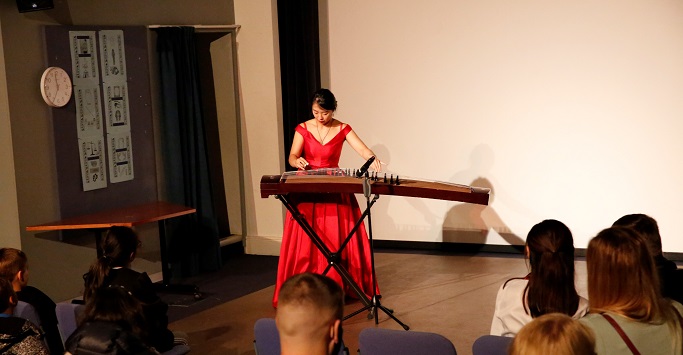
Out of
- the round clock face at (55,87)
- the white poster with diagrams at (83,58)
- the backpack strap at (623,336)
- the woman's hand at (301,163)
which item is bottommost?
the backpack strap at (623,336)

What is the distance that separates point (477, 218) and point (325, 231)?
2.39 m

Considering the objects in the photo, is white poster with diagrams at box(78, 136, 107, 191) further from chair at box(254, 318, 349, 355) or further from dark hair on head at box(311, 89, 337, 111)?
chair at box(254, 318, 349, 355)

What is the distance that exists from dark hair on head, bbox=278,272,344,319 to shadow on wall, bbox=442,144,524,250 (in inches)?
220

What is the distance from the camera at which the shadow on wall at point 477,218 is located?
7.90m

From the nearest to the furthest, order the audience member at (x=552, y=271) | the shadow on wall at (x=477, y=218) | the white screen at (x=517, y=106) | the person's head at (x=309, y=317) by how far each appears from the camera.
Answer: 1. the person's head at (x=309, y=317)
2. the audience member at (x=552, y=271)
3. the white screen at (x=517, y=106)
4. the shadow on wall at (x=477, y=218)

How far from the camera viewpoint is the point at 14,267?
4.11m

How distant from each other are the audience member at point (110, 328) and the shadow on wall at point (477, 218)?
529 centimetres

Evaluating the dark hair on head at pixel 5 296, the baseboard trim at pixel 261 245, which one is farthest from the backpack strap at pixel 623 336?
the baseboard trim at pixel 261 245

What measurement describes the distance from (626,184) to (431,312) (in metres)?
2.45

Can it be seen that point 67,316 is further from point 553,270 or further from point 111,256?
point 553,270

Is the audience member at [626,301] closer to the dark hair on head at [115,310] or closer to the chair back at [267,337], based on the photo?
the chair back at [267,337]

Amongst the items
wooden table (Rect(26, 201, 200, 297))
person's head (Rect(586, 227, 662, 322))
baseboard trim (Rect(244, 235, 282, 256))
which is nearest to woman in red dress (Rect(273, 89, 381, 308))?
wooden table (Rect(26, 201, 200, 297))

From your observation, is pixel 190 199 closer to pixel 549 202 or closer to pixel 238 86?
pixel 238 86

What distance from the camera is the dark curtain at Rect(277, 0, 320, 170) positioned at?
27.0ft
